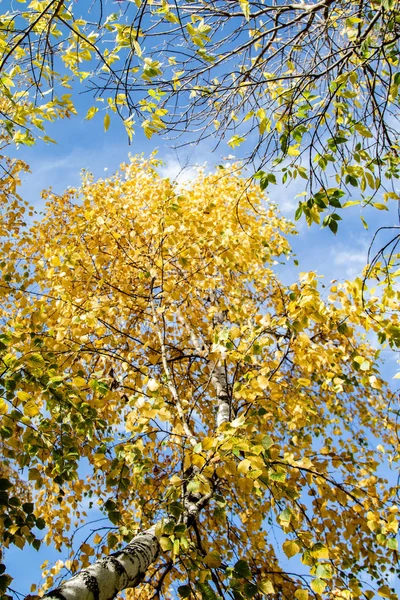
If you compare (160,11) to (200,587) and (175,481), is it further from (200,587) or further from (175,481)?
(200,587)

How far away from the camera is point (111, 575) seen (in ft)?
6.66

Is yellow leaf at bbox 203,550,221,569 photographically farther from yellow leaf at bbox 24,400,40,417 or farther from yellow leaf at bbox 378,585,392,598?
yellow leaf at bbox 24,400,40,417

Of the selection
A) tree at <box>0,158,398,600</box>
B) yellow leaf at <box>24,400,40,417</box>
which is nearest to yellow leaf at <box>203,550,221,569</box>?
tree at <box>0,158,398,600</box>

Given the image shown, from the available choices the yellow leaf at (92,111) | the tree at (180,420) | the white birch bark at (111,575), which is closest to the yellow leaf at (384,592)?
the tree at (180,420)

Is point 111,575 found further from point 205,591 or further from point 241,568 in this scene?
point 241,568

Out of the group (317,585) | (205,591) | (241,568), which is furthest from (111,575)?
(317,585)

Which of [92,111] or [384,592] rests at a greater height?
[92,111]

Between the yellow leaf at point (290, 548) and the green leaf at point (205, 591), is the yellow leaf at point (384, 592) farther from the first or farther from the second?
the green leaf at point (205, 591)

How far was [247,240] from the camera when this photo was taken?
14.8 feet

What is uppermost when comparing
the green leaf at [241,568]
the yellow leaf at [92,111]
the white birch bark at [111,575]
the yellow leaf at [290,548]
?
the yellow leaf at [92,111]

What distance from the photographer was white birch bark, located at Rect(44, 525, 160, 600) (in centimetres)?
181

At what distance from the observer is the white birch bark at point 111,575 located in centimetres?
181

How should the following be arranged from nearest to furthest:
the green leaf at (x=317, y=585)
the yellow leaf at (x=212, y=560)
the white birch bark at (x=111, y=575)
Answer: the white birch bark at (x=111, y=575) < the green leaf at (x=317, y=585) < the yellow leaf at (x=212, y=560)

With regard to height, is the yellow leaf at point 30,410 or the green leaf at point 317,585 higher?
the yellow leaf at point 30,410
